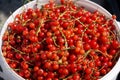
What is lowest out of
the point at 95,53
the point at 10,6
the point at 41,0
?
the point at 95,53

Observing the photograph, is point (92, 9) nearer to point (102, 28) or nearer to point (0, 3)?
point (102, 28)

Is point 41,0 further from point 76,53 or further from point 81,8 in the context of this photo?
point 76,53

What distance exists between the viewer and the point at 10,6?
6.31ft

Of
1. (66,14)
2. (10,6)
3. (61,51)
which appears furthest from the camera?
(10,6)

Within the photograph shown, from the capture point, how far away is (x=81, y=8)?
1272 mm

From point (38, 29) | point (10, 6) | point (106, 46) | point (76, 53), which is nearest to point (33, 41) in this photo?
point (38, 29)

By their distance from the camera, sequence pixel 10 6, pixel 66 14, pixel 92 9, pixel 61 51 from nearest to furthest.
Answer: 1. pixel 61 51
2. pixel 66 14
3. pixel 92 9
4. pixel 10 6

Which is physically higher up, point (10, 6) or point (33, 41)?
point (10, 6)

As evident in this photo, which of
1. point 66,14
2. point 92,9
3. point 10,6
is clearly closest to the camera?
point 66,14

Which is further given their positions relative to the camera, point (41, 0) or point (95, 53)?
point (41, 0)

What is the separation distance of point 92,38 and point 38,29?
7.8 inches

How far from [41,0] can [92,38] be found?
0.31 metres

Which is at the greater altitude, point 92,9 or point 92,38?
point 92,9

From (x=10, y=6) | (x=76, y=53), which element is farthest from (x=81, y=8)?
(x=10, y=6)
